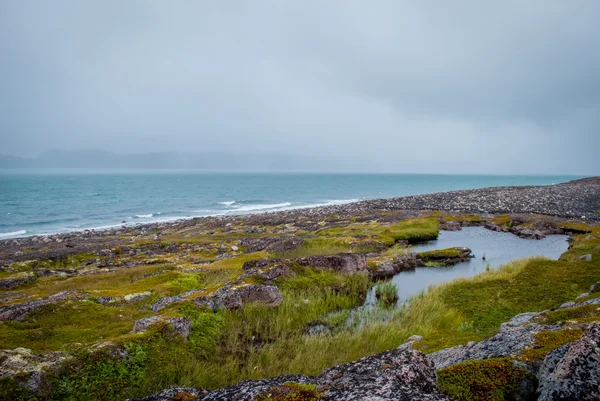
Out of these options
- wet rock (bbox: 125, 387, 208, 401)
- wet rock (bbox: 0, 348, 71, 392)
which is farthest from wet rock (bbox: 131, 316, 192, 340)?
wet rock (bbox: 125, 387, 208, 401)

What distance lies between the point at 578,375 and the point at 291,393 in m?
4.71

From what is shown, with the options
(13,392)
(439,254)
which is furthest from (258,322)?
(439,254)

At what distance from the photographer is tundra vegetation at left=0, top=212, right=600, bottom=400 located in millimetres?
9477

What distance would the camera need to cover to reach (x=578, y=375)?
193 inches

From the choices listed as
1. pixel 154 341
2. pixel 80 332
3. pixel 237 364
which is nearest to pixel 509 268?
pixel 237 364

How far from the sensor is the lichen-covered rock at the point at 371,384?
5.61m

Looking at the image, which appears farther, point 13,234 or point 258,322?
point 13,234

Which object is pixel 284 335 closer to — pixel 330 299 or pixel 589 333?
pixel 330 299

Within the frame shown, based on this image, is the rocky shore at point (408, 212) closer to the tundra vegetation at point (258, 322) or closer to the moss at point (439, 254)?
the moss at point (439, 254)

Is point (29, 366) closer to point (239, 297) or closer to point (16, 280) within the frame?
point (239, 297)

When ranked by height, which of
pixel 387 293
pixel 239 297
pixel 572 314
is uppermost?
pixel 572 314

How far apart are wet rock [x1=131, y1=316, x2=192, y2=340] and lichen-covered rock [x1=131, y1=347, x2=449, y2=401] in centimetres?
644

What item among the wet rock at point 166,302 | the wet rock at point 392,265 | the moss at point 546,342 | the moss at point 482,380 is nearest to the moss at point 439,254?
the wet rock at point 392,265

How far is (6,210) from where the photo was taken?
373 ft
